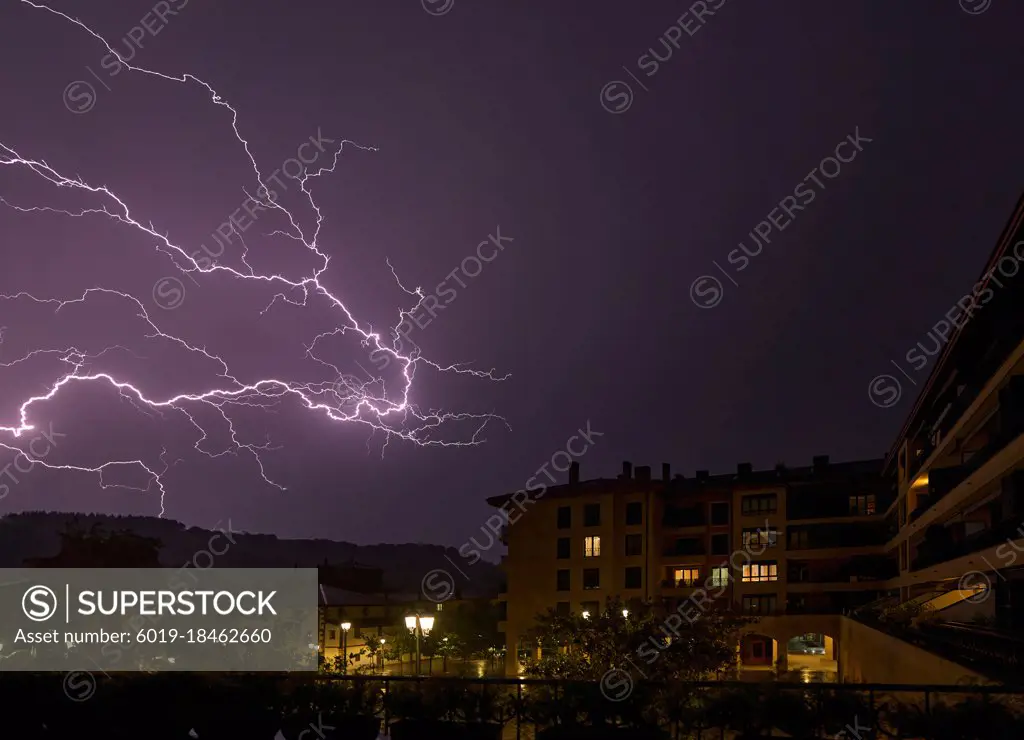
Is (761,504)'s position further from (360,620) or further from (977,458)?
(977,458)

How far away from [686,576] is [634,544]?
8.52 ft

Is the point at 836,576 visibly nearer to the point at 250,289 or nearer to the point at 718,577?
the point at 718,577

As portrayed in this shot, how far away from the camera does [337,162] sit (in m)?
20.1

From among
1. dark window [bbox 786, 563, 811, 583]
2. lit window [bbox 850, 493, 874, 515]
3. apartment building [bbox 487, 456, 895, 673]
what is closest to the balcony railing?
apartment building [bbox 487, 456, 895, 673]

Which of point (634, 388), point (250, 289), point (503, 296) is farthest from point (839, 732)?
point (634, 388)

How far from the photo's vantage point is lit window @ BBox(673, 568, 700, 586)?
3819cm

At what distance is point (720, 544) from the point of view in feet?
125

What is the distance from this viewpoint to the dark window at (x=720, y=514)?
126ft

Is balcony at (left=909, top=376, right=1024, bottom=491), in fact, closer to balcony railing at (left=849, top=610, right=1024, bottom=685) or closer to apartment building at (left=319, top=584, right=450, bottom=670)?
balcony railing at (left=849, top=610, right=1024, bottom=685)

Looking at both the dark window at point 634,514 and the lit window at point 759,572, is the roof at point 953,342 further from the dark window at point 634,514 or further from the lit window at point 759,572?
the dark window at point 634,514

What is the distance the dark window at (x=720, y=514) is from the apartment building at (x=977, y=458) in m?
8.89

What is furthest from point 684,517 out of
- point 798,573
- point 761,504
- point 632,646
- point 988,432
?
point 632,646

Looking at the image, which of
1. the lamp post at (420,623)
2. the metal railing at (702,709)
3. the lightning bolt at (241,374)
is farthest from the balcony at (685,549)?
the metal railing at (702,709)

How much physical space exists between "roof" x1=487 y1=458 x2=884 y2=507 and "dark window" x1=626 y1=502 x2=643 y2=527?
66 centimetres
